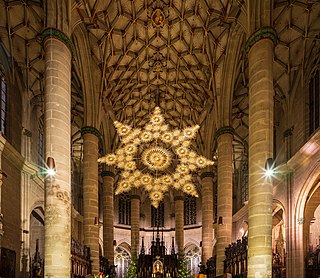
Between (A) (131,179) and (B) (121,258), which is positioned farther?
(B) (121,258)

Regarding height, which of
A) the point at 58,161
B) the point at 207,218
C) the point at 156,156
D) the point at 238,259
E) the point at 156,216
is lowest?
the point at 238,259

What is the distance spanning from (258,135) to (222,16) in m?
8.96

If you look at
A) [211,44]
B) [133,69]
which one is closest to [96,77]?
[133,69]

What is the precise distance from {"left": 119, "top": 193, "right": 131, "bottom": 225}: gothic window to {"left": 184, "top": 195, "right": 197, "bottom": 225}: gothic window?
6.09 m

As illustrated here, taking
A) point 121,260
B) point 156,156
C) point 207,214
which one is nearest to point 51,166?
point 156,156

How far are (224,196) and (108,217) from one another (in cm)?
962

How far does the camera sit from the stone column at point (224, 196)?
21719 mm

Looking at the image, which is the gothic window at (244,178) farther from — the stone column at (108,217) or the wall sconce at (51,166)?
the wall sconce at (51,166)

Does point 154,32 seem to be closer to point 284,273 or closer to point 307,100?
point 307,100

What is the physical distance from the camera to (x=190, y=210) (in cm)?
4238

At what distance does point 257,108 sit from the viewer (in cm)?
1430

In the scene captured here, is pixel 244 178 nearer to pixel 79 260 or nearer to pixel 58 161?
pixel 79 260

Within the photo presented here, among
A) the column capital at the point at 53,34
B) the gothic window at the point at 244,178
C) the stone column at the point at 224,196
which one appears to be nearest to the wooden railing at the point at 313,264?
the stone column at the point at 224,196

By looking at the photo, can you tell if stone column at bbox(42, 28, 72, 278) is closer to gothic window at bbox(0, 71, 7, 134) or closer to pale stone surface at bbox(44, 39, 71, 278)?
pale stone surface at bbox(44, 39, 71, 278)
